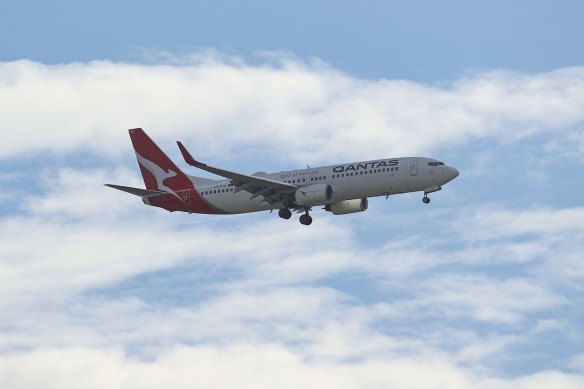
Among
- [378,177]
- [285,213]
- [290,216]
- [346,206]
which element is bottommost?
[290,216]

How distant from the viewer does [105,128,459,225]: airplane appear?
91.9 metres

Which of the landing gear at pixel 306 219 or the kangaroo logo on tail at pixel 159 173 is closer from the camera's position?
the landing gear at pixel 306 219

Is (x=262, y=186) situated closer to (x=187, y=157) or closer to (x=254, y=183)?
(x=254, y=183)

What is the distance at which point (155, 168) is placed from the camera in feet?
341

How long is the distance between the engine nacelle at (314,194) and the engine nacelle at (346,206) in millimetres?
3957

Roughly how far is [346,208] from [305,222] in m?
3.37

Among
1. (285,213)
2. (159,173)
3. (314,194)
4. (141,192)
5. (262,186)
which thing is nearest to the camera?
(314,194)

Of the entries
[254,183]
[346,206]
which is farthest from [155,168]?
[346,206]

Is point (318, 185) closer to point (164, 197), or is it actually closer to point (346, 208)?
point (346, 208)

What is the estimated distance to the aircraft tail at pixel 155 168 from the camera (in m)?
102

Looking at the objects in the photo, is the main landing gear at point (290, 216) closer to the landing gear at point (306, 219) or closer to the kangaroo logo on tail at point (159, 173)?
the landing gear at point (306, 219)

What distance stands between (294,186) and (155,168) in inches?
584

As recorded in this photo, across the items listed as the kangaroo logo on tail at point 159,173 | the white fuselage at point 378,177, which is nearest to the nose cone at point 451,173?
the white fuselage at point 378,177

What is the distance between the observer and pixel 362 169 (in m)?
92.7
